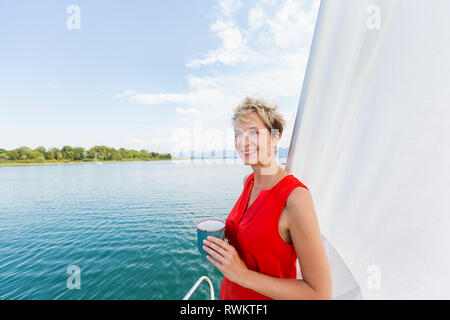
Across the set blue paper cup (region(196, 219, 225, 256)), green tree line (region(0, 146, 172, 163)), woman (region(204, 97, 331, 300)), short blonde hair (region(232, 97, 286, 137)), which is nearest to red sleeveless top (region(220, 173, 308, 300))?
woman (region(204, 97, 331, 300))

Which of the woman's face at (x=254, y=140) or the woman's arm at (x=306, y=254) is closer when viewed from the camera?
the woman's arm at (x=306, y=254)

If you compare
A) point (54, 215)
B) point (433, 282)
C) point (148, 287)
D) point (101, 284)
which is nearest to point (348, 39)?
point (433, 282)

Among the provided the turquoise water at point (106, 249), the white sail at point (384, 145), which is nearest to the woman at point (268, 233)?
the white sail at point (384, 145)

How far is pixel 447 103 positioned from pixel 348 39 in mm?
575

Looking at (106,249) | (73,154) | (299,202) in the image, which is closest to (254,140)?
(299,202)

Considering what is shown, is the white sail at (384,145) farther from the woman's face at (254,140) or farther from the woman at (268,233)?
the woman's face at (254,140)

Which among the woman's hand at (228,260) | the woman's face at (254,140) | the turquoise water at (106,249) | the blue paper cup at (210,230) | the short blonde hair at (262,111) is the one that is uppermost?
the short blonde hair at (262,111)

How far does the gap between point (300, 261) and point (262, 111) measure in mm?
691

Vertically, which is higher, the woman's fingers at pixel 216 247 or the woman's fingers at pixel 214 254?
the woman's fingers at pixel 216 247

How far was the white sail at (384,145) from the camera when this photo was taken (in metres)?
0.65

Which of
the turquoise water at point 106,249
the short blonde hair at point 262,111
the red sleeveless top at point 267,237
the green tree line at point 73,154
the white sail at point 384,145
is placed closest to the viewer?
the white sail at point 384,145

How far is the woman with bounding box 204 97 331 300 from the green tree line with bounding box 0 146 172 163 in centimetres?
6490

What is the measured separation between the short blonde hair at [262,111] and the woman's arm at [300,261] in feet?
1.25
